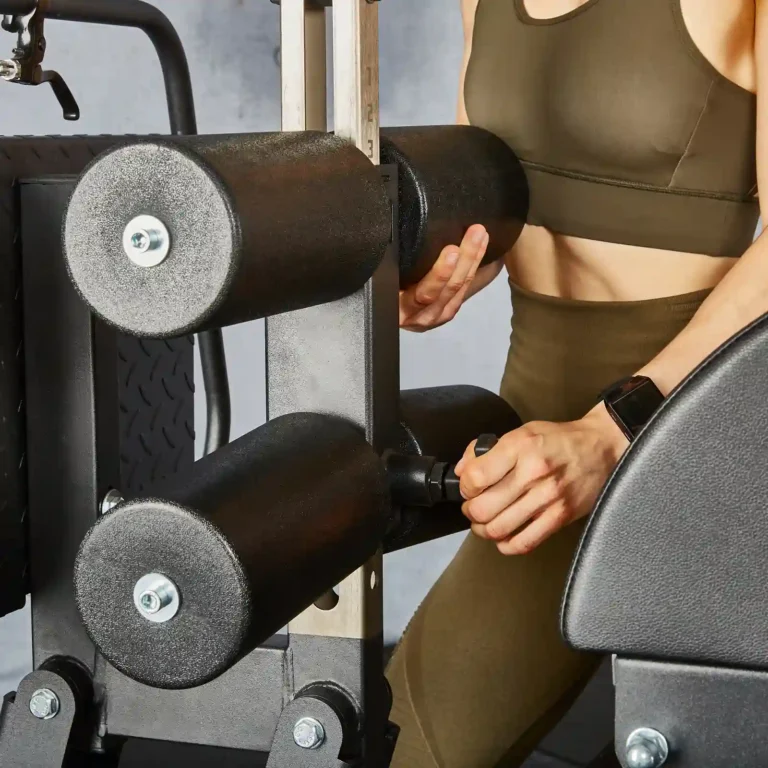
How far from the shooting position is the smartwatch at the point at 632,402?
83cm

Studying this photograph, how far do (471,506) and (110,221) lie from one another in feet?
1.23

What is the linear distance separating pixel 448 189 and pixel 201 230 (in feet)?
1.16

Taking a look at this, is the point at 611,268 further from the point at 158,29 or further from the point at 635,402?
the point at 158,29

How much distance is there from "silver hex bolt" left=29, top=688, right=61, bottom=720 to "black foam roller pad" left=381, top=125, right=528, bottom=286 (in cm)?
43

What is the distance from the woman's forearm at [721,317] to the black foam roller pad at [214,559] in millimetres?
354

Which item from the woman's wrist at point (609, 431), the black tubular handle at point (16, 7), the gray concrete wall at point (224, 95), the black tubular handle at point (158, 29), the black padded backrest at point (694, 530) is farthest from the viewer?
the gray concrete wall at point (224, 95)

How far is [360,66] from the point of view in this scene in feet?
2.59

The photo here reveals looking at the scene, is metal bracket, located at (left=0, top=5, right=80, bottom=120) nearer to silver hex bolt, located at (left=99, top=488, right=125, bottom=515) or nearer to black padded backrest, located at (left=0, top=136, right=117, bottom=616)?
black padded backrest, located at (left=0, top=136, right=117, bottom=616)

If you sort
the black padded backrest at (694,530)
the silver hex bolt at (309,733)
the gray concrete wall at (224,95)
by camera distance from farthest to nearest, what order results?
the gray concrete wall at (224,95) → the silver hex bolt at (309,733) → the black padded backrest at (694,530)

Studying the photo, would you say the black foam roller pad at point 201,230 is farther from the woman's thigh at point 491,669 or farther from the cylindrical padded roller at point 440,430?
the woman's thigh at point 491,669

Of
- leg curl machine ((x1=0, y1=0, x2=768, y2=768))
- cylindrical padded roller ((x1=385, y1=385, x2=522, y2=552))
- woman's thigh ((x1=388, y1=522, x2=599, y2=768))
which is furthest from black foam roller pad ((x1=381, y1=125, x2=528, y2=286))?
woman's thigh ((x1=388, y1=522, x2=599, y2=768))

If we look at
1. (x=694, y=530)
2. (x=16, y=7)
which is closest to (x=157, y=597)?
(x=694, y=530)

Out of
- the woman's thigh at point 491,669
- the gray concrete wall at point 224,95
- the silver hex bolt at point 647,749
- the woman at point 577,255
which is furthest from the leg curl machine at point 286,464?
the gray concrete wall at point 224,95

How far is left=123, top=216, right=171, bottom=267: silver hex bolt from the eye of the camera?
24.6 inches
